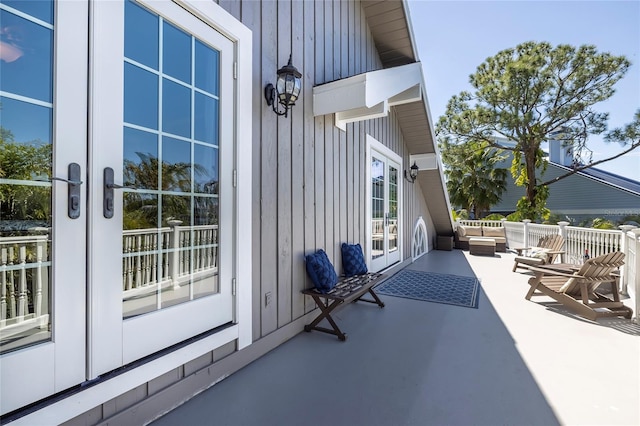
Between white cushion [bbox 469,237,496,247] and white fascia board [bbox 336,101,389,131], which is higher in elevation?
white fascia board [bbox 336,101,389,131]

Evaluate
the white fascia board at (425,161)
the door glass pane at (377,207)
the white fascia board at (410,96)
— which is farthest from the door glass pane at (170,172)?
the white fascia board at (425,161)

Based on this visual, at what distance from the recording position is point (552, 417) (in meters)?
1.66

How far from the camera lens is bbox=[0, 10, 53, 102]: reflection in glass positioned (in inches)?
46.6

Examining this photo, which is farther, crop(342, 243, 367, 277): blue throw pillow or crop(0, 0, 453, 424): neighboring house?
crop(342, 243, 367, 277): blue throw pillow

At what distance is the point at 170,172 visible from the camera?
71.3 inches

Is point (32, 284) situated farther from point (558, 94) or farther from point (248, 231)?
point (558, 94)

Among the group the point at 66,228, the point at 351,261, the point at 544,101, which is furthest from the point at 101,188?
the point at 544,101

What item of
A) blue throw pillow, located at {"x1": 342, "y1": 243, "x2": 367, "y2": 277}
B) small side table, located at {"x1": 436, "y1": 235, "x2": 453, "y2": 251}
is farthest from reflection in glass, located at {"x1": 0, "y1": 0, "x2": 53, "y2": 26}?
small side table, located at {"x1": 436, "y1": 235, "x2": 453, "y2": 251}

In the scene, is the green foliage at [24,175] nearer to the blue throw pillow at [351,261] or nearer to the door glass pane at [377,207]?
the blue throw pillow at [351,261]

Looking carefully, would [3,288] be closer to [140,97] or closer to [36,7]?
[140,97]

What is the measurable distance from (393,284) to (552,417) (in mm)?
3178

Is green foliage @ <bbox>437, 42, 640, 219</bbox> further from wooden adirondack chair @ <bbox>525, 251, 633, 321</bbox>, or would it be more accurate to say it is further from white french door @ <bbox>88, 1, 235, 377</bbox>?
white french door @ <bbox>88, 1, 235, 377</bbox>

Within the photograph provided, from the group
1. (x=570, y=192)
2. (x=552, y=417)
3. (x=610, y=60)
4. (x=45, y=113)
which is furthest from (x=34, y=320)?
(x=570, y=192)

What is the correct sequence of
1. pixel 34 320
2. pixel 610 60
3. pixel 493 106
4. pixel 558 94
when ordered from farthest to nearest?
1. pixel 493 106
2. pixel 558 94
3. pixel 610 60
4. pixel 34 320
